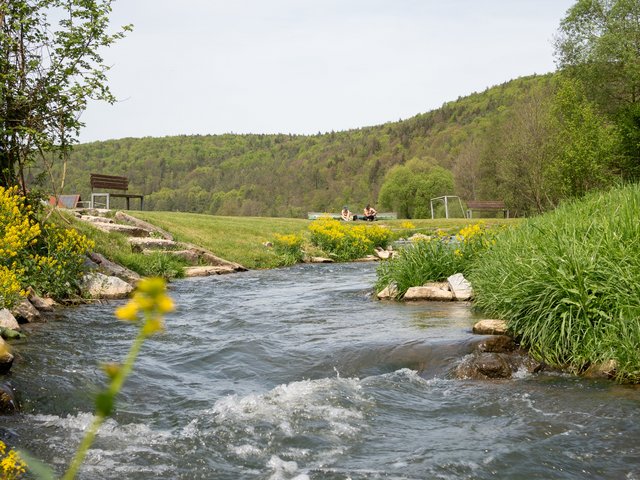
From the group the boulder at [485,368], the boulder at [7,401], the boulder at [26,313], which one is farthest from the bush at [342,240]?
the boulder at [7,401]

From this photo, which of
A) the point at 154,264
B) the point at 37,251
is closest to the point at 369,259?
the point at 154,264

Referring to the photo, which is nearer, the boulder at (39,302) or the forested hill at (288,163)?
the boulder at (39,302)

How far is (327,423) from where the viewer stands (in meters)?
4.55

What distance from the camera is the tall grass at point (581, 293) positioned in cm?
560

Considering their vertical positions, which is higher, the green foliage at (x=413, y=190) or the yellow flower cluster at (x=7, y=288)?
the green foliage at (x=413, y=190)

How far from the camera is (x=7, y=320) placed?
7.18m

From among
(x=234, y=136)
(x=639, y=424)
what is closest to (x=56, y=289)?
(x=639, y=424)

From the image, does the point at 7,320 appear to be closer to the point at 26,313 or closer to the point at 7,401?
the point at 26,313

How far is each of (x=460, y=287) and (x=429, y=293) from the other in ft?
1.66

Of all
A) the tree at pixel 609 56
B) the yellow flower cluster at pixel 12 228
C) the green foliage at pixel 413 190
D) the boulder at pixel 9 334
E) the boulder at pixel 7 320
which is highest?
the tree at pixel 609 56

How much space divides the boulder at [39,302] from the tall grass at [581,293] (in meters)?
6.18

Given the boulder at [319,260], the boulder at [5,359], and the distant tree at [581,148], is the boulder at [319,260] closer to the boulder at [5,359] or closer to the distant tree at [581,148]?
the boulder at [5,359]

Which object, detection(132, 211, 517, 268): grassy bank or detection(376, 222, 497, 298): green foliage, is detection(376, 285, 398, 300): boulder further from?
detection(132, 211, 517, 268): grassy bank

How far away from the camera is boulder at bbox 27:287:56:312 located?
8.90 meters
